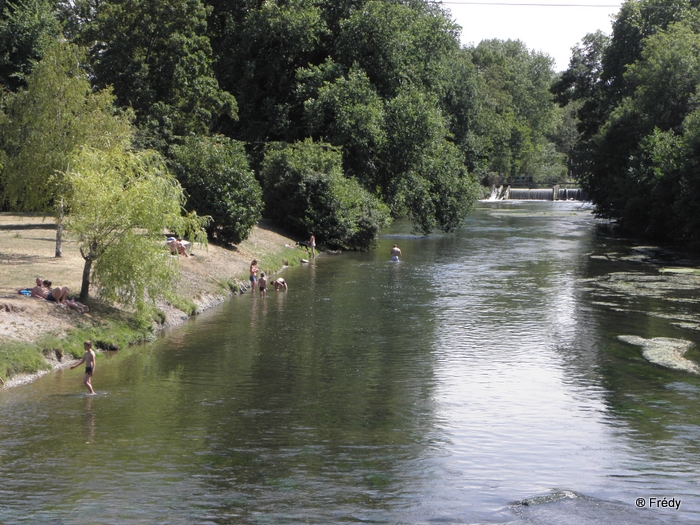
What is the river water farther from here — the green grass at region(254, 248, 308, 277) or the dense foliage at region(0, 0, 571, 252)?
the dense foliage at region(0, 0, 571, 252)

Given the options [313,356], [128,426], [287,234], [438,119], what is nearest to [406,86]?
[438,119]

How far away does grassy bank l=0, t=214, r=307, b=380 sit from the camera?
1019 inches

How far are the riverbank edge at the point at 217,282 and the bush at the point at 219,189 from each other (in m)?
1.46

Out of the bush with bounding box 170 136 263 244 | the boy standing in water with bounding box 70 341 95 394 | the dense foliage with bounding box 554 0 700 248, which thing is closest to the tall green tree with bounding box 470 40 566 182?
the dense foliage with bounding box 554 0 700 248

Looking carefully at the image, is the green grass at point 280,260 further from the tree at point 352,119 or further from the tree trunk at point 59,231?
the tree trunk at point 59,231

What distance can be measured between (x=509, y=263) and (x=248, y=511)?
40.5 m

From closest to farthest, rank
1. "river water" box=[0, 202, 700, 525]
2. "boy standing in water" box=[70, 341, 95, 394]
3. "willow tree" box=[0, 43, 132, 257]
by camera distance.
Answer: "river water" box=[0, 202, 700, 525] → "boy standing in water" box=[70, 341, 95, 394] → "willow tree" box=[0, 43, 132, 257]

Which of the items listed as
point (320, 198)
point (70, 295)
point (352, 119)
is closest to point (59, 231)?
point (70, 295)

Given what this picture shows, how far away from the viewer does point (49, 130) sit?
39531mm

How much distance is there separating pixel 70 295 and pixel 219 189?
851 inches

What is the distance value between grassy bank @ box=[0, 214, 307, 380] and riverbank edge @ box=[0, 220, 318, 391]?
0.05 meters

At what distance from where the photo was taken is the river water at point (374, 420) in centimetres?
1579

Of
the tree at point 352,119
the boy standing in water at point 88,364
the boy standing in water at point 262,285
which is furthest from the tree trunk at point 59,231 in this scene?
the tree at point 352,119

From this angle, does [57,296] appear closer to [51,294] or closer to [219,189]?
[51,294]
